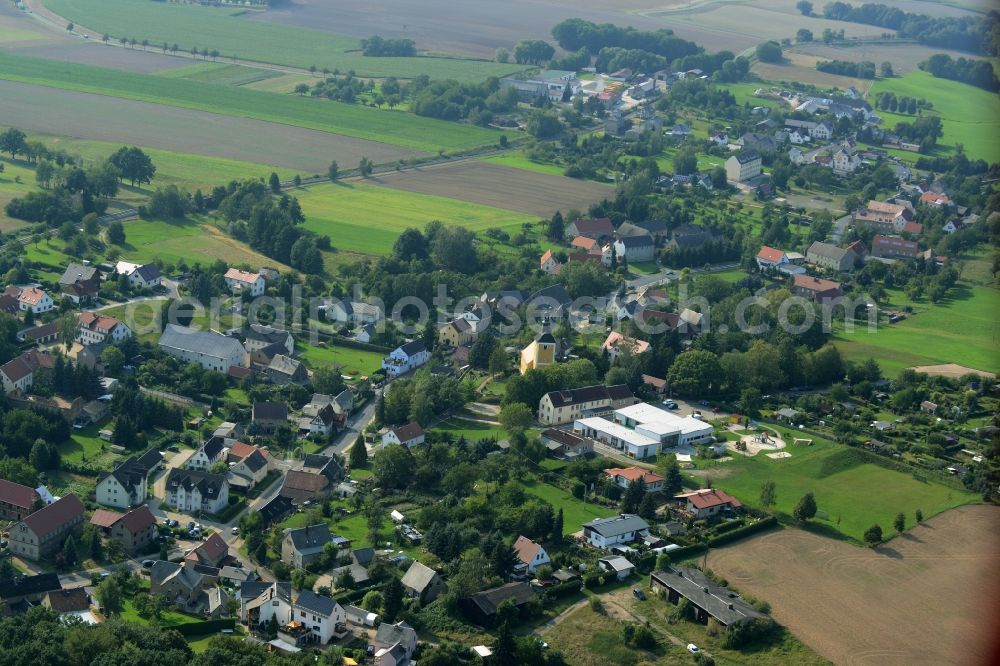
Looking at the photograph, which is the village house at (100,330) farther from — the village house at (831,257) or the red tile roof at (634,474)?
the village house at (831,257)

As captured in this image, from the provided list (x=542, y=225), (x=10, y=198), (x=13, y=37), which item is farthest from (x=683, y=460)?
(x=13, y=37)

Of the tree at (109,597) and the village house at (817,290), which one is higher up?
the village house at (817,290)

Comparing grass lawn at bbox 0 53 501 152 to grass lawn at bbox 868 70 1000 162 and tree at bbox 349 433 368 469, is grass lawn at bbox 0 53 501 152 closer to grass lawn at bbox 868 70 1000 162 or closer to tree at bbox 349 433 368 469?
grass lawn at bbox 868 70 1000 162

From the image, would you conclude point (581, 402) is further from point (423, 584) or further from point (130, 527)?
point (130, 527)

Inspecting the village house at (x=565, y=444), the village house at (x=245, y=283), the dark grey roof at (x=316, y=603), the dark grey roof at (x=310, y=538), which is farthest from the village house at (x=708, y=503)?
the village house at (x=245, y=283)

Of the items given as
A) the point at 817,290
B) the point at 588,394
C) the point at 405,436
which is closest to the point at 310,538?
the point at 405,436

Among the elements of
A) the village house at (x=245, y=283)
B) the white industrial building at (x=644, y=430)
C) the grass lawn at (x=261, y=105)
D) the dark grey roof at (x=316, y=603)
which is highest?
the grass lawn at (x=261, y=105)
